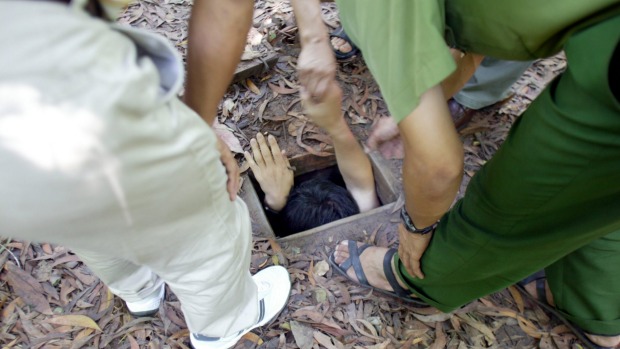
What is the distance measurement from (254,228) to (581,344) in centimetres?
155

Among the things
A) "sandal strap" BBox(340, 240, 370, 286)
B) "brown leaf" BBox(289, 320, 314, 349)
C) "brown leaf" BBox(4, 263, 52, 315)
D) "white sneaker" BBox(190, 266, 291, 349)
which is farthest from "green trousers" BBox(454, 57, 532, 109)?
"brown leaf" BBox(4, 263, 52, 315)

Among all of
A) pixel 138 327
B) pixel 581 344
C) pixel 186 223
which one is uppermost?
pixel 186 223

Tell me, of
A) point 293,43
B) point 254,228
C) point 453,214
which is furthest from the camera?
point 293,43

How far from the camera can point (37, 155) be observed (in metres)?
0.72

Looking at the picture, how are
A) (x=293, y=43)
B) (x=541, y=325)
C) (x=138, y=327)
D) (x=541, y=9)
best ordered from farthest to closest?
1. (x=293, y=43)
2. (x=541, y=325)
3. (x=138, y=327)
4. (x=541, y=9)

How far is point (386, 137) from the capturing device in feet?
5.72

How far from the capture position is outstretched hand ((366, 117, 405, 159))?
1.69m

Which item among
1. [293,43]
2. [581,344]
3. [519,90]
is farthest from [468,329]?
[293,43]

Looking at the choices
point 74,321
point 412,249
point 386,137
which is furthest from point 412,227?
point 74,321

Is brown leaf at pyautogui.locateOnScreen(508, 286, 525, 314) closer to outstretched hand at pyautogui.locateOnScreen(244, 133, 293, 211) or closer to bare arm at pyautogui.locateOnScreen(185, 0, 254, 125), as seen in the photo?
outstretched hand at pyautogui.locateOnScreen(244, 133, 293, 211)

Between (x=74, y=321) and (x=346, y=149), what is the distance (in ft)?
4.75

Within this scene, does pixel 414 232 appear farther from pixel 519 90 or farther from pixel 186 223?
pixel 519 90

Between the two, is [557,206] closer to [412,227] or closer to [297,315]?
[412,227]

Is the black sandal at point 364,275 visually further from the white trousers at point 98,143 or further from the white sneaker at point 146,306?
the white trousers at point 98,143
